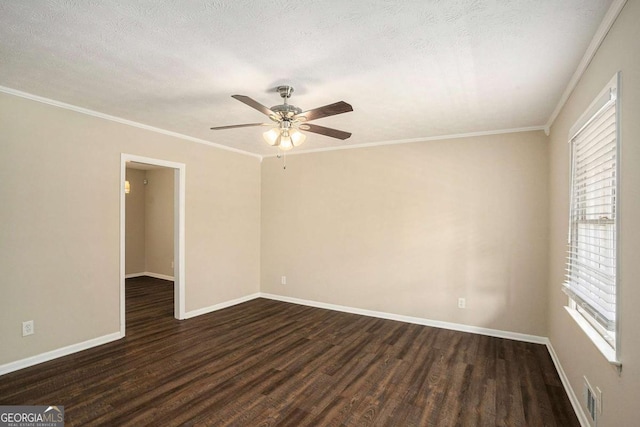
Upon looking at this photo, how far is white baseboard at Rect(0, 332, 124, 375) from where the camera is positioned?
112 inches

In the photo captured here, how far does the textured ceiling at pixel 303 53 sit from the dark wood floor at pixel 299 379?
2.52m

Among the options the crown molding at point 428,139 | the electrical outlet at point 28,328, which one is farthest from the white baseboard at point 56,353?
the crown molding at point 428,139

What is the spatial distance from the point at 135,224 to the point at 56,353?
4.48 meters

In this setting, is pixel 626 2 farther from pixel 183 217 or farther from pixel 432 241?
pixel 183 217

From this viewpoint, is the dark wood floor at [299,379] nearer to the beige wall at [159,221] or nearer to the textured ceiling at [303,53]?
the textured ceiling at [303,53]

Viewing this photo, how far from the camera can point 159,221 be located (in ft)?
23.4

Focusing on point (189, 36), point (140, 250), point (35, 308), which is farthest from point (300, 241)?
point (140, 250)

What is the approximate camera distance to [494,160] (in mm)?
3920

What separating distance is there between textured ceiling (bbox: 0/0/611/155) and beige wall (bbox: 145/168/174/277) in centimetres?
391

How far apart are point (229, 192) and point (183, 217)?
927mm

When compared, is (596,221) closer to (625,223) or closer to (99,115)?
(625,223)

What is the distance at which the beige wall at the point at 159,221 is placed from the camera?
6.94 metres

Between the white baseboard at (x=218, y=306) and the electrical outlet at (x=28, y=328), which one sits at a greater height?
the electrical outlet at (x=28, y=328)

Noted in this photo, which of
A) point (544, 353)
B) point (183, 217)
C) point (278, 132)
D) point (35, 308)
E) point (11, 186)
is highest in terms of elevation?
point (278, 132)
